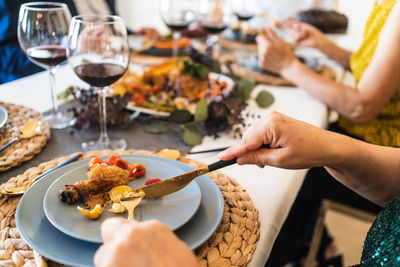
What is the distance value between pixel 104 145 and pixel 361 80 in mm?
807

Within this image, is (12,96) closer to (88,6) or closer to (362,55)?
(362,55)

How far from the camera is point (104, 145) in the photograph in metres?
0.90

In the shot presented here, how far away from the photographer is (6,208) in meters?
0.61

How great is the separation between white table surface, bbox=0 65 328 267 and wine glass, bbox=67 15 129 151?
0.28m

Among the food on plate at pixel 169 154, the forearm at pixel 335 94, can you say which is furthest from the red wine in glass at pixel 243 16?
the food on plate at pixel 169 154

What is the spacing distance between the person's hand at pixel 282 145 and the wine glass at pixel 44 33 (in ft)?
1.83

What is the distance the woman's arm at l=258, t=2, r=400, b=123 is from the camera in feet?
3.40

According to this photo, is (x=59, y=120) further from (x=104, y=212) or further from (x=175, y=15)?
(x=175, y=15)

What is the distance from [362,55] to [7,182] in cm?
119

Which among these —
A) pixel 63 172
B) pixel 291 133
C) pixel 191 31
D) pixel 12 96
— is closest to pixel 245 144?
pixel 291 133

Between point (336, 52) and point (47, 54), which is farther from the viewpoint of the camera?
point (336, 52)

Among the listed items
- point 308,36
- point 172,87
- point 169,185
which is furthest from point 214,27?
point 169,185

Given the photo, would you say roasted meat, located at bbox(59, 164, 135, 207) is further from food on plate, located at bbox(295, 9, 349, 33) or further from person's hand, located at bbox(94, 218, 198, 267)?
food on plate, located at bbox(295, 9, 349, 33)

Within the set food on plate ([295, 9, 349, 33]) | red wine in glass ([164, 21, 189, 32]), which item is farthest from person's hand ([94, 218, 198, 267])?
food on plate ([295, 9, 349, 33])
